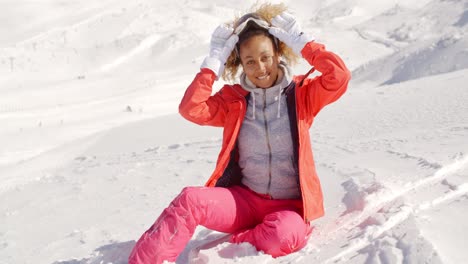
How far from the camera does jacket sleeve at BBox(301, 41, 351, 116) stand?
2232 millimetres

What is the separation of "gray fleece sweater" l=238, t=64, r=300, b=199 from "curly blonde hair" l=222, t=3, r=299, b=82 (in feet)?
0.45

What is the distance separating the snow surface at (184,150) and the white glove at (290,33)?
728 mm

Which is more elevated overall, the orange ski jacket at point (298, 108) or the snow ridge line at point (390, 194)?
the orange ski jacket at point (298, 108)

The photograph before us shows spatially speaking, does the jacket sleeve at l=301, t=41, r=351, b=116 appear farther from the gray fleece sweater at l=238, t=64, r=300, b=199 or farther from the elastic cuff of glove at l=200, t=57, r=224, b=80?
the elastic cuff of glove at l=200, t=57, r=224, b=80

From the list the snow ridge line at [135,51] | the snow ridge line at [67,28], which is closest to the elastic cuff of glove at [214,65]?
the snow ridge line at [135,51]

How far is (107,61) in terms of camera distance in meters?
12.1

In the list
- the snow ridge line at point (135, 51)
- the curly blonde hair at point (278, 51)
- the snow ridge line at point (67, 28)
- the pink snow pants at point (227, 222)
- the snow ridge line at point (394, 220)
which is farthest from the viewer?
the snow ridge line at point (67, 28)

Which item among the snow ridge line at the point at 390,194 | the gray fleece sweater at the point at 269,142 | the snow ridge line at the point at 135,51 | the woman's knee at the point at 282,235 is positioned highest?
the snow ridge line at the point at 135,51

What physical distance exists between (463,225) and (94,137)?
480 cm

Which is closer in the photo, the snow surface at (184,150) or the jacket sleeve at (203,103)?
the snow surface at (184,150)

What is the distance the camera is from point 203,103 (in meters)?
2.37

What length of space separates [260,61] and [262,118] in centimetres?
24

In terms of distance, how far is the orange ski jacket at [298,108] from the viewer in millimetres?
2264

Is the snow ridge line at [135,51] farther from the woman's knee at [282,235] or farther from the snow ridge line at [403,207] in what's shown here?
the woman's knee at [282,235]
